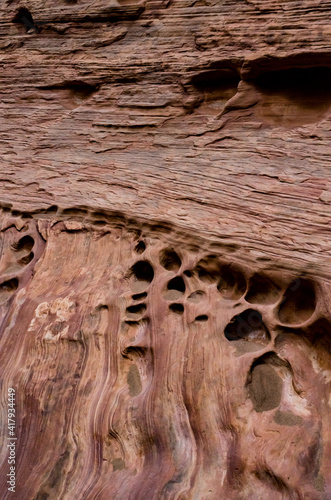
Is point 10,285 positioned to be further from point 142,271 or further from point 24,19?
point 24,19

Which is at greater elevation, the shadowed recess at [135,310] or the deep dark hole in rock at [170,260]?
the deep dark hole in rock at [170,260]

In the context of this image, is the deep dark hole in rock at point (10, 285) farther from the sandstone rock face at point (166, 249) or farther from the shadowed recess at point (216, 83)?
the shadowed recess at point (216, 83)

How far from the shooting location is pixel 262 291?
3514 millimetres

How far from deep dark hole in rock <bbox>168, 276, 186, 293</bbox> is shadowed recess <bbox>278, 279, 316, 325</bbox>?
727 mm

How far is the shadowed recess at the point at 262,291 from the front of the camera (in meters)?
3.45

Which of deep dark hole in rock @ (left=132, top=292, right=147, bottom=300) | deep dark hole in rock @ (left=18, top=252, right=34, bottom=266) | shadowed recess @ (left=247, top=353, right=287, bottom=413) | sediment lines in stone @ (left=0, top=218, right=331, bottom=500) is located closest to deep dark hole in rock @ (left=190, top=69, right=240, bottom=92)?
sediment lines in stone @ (left=0, top=218, right=331, bottom=500)

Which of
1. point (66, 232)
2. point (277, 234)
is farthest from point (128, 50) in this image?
point (277, 234)

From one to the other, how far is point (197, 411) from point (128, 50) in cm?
313

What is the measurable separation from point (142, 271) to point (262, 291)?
0.95m

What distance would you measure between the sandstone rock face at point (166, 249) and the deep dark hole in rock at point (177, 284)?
0.02 meters

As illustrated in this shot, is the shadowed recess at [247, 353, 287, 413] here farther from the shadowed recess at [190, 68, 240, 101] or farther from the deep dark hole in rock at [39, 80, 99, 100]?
the deep dark hole in rock at [39, 80, 99, 100]

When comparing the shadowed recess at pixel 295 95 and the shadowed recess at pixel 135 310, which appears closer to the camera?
the shadowed recess at pixel 135 310

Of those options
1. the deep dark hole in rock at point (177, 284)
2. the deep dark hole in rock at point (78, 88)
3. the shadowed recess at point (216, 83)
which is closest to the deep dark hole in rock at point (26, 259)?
the deep dark hole in rock at point (177, 284)

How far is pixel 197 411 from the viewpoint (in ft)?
10.4
